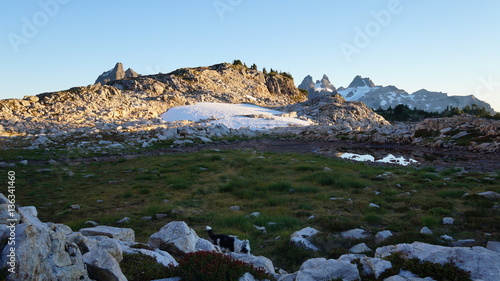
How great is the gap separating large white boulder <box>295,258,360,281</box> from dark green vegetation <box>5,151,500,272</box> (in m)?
1.45

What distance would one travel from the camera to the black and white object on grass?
721 centimetres

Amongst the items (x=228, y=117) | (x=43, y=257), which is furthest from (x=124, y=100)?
(x=43, y=257)

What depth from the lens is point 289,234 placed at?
8867 mm

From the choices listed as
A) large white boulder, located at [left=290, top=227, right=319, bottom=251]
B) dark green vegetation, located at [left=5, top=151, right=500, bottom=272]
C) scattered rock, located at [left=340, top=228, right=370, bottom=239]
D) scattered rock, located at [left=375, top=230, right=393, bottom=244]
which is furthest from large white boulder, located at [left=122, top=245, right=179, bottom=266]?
scattered rock, located at [left=375, top=230, right=393, bottom=244]

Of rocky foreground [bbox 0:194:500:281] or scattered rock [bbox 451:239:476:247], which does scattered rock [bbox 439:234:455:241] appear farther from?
rocky foreground [bbox 0:194:500:281]

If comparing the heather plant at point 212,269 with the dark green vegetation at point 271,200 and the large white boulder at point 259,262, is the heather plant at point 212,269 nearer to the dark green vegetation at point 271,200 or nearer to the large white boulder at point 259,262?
the large white boulder at point 259,262

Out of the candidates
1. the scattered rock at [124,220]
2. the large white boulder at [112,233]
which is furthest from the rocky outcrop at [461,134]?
the large white boulder at [112,233]

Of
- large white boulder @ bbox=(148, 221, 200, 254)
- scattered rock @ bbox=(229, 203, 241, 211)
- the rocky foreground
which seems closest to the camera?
the rocky foreground

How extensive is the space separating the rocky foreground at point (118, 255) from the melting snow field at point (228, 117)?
48.9 m

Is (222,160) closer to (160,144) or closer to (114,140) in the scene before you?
(160,144)

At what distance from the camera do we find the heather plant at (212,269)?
509cm

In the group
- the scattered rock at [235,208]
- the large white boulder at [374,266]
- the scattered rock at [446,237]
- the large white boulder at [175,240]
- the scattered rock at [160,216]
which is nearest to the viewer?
the large white boulder at [374,266]

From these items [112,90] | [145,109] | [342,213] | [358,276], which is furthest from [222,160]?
[112,90]

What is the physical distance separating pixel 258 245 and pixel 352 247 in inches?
99.1
